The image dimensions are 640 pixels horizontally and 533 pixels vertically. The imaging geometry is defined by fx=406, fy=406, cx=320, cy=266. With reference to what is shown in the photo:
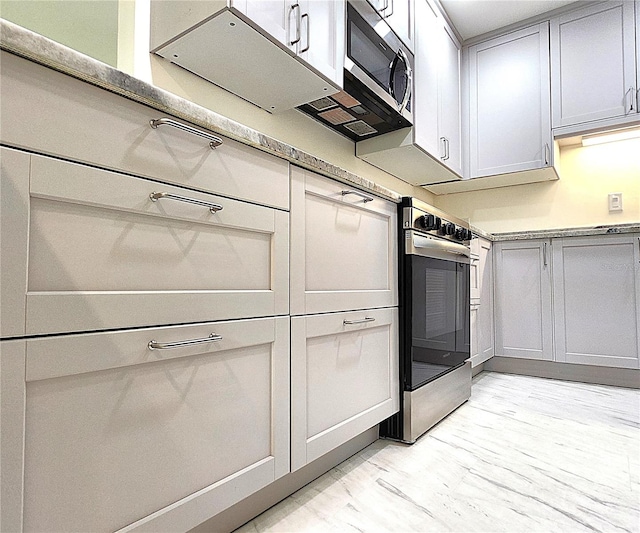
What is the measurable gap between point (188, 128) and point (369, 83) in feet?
4.10

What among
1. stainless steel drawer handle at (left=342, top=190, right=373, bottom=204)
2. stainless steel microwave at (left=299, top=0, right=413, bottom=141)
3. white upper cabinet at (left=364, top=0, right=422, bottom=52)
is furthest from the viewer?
white upper cabinet at (left=364, top=0, right=422, bottom=52)

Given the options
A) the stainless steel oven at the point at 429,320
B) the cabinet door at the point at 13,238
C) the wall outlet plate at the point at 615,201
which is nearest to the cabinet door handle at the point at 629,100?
the wall outlet plate at the point at 615,201

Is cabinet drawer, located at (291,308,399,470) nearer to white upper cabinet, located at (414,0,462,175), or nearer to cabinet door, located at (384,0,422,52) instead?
white upper cabinet, located at (414,0,462,175)

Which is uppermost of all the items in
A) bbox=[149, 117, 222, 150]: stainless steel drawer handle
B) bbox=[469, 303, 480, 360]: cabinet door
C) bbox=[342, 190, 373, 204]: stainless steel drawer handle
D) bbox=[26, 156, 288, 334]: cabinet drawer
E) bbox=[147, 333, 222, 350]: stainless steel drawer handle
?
bbox=[149, 117, 222, 150]: stainless steel drawer handle

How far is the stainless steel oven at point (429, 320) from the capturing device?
169 cm

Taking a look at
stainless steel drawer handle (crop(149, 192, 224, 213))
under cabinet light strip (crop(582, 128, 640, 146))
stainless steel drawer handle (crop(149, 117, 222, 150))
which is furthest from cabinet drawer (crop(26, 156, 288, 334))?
under cabinet light strip (crop(582, 128, 640, 146))

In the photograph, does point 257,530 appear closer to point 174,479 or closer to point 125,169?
point 174,479

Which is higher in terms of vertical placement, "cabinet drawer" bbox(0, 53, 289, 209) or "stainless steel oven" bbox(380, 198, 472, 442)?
"cabinet drawer" bbox(0, 53, 289, 209)

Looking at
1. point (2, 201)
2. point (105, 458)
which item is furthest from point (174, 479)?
point (2, 201)

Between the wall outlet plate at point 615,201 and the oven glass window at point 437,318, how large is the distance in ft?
4.79

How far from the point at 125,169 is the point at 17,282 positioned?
0.27 meters

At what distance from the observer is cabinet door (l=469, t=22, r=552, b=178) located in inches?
114

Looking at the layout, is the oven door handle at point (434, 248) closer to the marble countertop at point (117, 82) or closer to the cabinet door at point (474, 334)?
the cabinet door at point (474, 334)

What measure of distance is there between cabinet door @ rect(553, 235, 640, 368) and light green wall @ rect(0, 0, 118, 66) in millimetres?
2814
